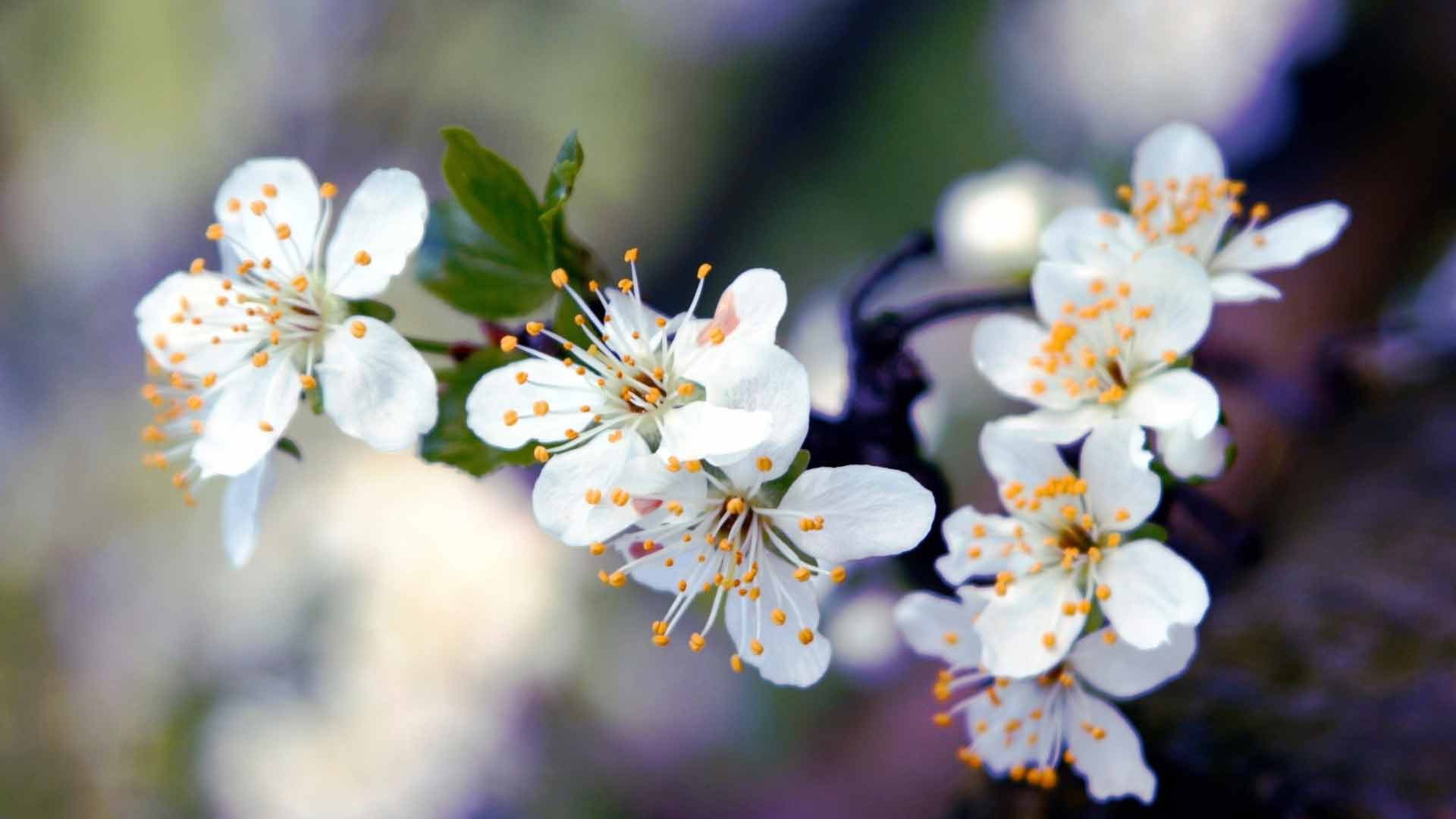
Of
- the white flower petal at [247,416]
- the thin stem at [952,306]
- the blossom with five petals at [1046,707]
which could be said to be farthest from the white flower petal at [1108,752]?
the white flower petal at [247,416]

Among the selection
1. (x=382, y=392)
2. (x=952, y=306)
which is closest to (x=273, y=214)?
(x=382, y=392)

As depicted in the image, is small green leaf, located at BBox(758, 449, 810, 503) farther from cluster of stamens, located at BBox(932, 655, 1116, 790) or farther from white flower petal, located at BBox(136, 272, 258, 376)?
white flower petal, located at BBox(136, 272, 258, 376)

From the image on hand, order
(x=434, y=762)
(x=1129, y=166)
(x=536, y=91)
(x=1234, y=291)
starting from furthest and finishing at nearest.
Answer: (x=536, y=91) < (x=1129, y=166) < (x=434, y=762) < (x=1234, y=291)

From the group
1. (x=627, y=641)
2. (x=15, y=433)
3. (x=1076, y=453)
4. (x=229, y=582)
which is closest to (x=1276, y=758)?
(x=1076, y=453)

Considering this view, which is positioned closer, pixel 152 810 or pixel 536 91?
pixel 152 810

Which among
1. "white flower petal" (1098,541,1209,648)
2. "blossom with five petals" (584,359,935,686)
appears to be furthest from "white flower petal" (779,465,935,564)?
"white flower petal" (1098,541,1209,648)

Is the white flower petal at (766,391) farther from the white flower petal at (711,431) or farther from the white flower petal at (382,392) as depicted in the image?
the white flower petal at (382,392)

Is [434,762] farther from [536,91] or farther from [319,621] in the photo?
[536,91]

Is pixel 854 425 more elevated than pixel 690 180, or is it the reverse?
pixel 854 425
